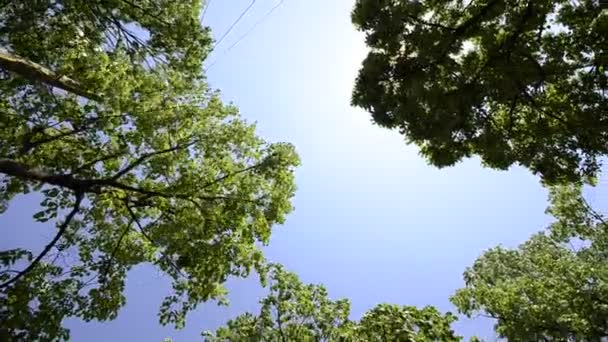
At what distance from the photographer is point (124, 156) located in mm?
8602

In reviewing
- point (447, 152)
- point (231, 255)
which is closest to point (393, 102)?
point (447, 152)

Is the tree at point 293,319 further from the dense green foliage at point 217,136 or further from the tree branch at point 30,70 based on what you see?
the tree branch at point 30,70

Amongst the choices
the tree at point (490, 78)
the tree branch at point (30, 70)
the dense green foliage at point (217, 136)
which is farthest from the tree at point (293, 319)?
the tree branch at point (30, 70)

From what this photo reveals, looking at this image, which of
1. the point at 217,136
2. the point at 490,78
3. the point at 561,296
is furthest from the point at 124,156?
the point at 561,296

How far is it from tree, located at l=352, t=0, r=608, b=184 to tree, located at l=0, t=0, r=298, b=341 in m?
3.35

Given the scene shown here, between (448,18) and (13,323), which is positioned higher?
(448,18)

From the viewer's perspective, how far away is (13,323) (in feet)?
18.7

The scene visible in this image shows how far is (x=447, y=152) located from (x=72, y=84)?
7.42 metres

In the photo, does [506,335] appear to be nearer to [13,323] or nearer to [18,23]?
[13,323]

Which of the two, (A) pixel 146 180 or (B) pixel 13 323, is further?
(A) pixel 146 180

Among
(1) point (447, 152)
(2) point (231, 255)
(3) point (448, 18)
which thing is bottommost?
(2) point (231, 255)

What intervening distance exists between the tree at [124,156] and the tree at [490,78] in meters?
Result: 3.35

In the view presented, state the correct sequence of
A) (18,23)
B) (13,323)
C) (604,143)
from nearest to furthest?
1. (13,323)
2. (604,143)
3. (18,23)

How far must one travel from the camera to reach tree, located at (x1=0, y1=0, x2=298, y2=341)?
7.22 metres
